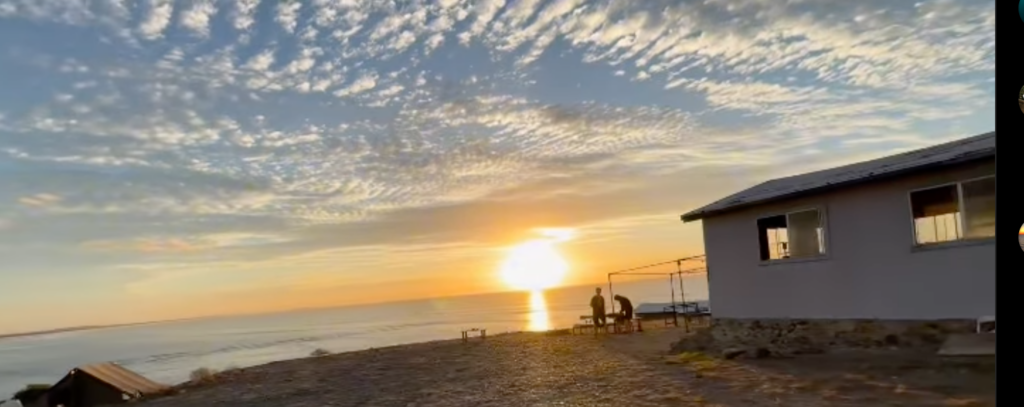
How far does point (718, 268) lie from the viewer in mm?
18906

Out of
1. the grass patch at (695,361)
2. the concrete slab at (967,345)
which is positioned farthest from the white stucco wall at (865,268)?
the grass patch at (695,361)

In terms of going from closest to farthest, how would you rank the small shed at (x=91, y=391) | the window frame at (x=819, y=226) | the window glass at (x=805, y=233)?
the window frame at (x=819, y=226) → the window glass at (x=805, y=233) → the small shed at (x=91, y=391)

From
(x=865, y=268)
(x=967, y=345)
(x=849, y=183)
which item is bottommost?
(x=967, y=345)

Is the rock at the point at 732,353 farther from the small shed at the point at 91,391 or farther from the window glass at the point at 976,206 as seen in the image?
the small shed at the point at 91,391

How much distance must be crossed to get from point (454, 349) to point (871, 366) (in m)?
15.7

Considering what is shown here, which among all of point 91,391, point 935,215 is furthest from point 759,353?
point 91,391

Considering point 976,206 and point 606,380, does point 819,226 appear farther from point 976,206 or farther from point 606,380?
point 606,380

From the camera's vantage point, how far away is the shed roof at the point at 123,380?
850 inches

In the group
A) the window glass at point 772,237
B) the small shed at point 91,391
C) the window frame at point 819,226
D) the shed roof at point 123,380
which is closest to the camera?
the window frame at point 819,226

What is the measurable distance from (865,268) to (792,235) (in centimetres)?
198
